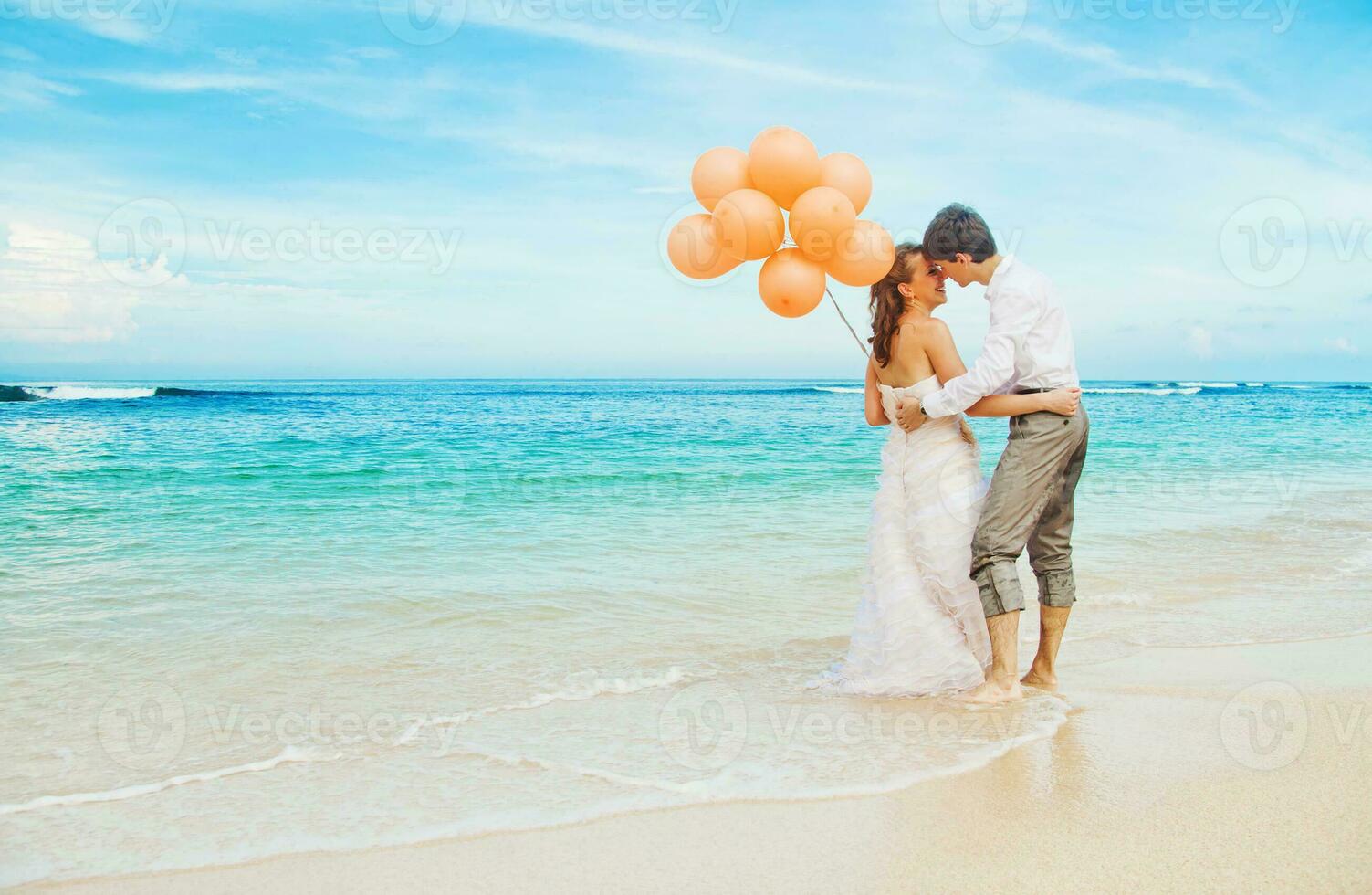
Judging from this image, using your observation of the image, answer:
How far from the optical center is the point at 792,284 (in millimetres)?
4020

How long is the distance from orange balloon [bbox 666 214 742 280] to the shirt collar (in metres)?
1.12

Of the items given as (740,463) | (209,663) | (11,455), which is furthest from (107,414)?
(209,663)

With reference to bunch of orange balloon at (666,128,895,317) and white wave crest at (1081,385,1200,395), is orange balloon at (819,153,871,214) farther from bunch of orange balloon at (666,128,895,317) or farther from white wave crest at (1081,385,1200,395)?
white wave crest at (1081,385,1200,395)

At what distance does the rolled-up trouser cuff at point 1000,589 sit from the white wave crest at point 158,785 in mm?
2739

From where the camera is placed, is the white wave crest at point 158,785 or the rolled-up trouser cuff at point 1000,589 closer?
the white wave crest at point 158,785

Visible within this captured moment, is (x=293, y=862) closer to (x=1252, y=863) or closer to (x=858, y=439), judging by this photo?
(x=1252, y=863)

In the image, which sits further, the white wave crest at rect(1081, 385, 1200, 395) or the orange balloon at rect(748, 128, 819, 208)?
the white wave crest at rect(1081, 385, 1200, 395)

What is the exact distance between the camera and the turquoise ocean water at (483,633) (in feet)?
10.4

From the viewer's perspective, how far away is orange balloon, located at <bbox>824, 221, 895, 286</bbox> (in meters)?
3.85

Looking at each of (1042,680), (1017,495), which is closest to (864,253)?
(1017,495)

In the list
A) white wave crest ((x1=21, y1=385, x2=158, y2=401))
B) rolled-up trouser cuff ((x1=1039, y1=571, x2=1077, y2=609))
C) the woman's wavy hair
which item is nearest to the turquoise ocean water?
rolled-up trouser cuff ((x1=1039, y1=571, x2=1077, y2=609))

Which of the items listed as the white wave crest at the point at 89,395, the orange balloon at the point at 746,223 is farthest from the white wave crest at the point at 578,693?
the white wave crest at the point at 89,395

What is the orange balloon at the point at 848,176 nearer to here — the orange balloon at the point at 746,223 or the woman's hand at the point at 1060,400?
the orange balloon at the point at 746,223

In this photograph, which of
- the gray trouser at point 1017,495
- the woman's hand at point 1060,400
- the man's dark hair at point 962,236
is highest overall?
the man's dark hair at point 962,236
